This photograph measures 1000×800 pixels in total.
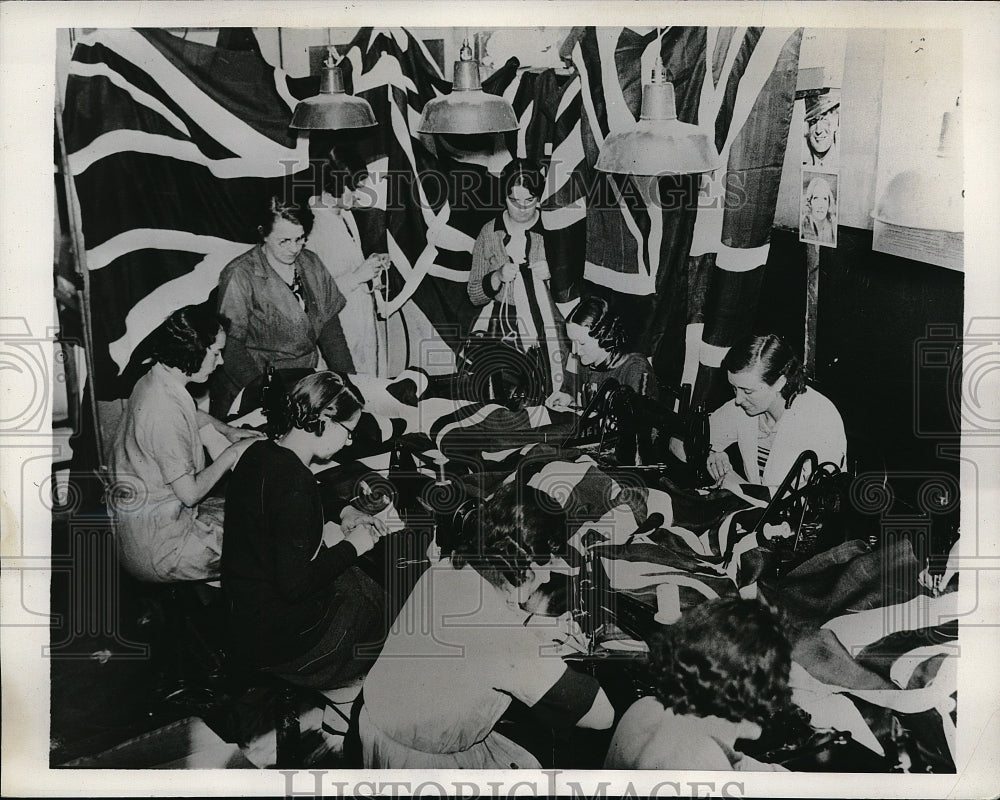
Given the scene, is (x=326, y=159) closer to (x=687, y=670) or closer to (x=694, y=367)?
(x=694, y=367)

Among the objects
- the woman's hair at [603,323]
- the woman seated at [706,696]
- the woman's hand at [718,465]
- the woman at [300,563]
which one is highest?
the woman's hair at [603,323]

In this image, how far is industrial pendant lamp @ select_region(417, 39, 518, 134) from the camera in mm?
2668

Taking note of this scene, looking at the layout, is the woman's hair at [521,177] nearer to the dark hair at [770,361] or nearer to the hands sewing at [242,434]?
the dark hair at [770,361]

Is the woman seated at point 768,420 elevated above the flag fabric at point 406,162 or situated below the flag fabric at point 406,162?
below

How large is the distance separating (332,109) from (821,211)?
1.59 metres

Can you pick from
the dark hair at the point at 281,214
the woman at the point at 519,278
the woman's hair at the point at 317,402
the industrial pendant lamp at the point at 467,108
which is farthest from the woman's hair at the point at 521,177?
the woman's hair at the point at 317,402

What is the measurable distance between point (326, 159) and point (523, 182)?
0.63 metres

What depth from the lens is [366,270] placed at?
2.72 m

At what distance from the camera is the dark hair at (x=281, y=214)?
270 cm

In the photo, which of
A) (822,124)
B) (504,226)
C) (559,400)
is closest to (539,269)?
(504,226)

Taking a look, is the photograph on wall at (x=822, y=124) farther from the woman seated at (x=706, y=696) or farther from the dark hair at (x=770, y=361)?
the woman seated at (x=706, y=696)

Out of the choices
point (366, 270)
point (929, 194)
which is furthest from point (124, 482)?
point (929, 194)

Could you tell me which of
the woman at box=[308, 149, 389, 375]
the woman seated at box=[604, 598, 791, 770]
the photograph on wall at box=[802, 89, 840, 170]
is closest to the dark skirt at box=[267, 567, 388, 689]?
the woman at box=[308, 149, 389, 375]

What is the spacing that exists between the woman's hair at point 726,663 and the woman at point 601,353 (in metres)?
0.77
